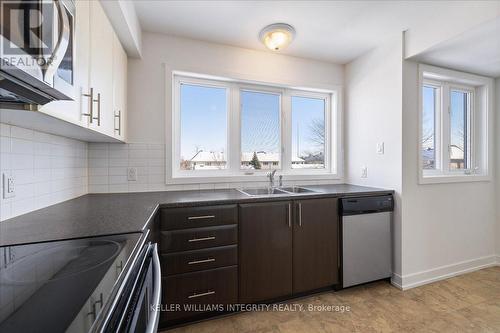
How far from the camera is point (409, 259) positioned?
221 centimetres

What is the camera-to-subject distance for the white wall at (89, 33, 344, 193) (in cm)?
203

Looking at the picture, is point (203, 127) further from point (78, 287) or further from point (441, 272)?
point (441, 272)

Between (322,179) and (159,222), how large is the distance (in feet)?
6.15

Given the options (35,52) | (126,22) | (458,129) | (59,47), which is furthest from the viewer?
(458,129)

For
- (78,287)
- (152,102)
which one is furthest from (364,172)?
(78,287)

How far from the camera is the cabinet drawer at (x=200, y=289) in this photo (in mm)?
1600

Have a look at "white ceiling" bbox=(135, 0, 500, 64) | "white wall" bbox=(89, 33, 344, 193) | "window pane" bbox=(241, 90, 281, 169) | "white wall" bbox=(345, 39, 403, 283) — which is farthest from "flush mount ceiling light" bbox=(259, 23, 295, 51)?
"white wall" bbox=(345, 39, 403, 283)

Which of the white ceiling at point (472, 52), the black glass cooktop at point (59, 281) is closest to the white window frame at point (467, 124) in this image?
the white ceiling at point (472, 52)

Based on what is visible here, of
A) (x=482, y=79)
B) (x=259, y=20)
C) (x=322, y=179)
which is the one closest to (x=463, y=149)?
(x=482, y=79)

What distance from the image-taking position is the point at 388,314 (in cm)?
180

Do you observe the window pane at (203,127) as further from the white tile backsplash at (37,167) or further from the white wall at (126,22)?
the white tile backsplash at (37,167)

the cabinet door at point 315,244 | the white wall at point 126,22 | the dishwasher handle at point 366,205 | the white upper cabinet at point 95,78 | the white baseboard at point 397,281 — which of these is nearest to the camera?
the white upper cabinet at point 95,78

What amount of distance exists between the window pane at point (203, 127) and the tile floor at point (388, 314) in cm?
142

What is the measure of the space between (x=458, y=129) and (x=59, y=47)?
3.58m
